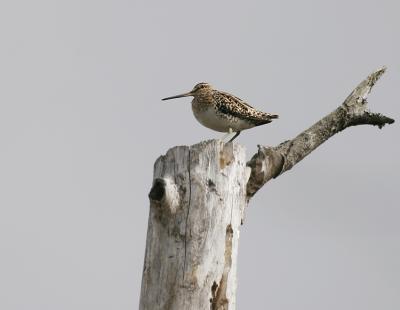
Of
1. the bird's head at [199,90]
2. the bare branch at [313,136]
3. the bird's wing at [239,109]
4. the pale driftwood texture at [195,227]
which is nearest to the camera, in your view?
the pale driftwood texture at [195,227]

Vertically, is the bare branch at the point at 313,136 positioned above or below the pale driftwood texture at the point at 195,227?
above

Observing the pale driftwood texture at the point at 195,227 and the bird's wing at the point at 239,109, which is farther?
the bird's wing at the point at 239,109

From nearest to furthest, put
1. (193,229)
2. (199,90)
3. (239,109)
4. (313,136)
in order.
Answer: (193,229)
(313,136)
(239,109)
(199,90)

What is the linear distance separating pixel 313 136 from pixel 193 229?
231cm

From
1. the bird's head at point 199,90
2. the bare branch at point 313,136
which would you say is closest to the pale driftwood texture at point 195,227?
the bare branch at point 313,136

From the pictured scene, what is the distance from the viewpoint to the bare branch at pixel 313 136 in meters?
7.92

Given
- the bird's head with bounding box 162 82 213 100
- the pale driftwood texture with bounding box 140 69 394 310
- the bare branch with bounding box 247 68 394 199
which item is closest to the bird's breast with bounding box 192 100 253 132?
the bird's head with bounding box 162 82 213 100

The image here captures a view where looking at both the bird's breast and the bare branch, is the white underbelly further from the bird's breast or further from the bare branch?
the bare branch

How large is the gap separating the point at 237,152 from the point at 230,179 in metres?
0.28

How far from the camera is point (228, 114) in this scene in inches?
499

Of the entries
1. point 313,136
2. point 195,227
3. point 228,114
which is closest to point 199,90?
point 228,114

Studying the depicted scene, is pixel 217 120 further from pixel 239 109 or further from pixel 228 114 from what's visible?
pixel 239 109

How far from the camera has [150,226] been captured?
705 centimetres

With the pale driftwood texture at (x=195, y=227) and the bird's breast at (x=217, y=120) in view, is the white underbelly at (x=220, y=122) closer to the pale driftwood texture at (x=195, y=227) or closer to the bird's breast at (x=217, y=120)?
the bird's breast at (x=217, y=120)
